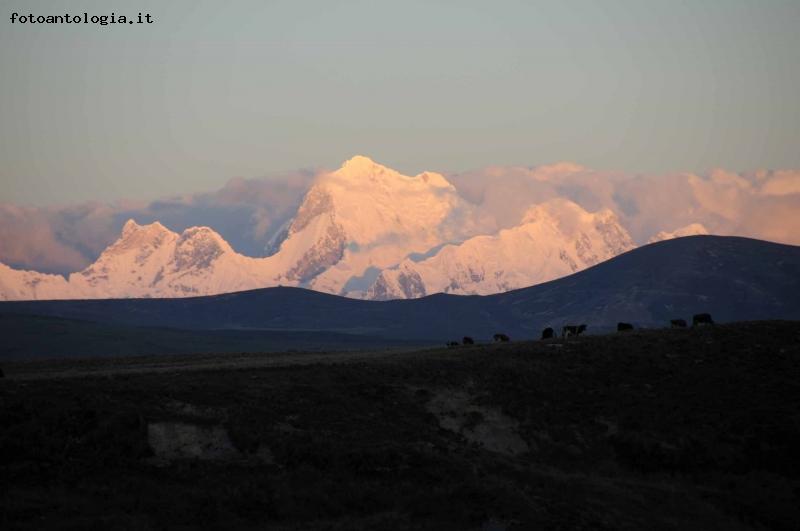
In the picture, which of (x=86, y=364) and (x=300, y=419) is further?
(x=86, y=364)

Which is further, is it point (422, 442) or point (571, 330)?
point (571, 330)

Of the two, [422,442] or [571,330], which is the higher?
[571,330]

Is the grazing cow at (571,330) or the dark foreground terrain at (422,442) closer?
the dark foreground terrain at (422,442)

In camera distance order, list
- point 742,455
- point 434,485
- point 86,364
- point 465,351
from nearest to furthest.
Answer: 1. point 434,485
2. point 742,455
3. point 465,351
4. point 86,364

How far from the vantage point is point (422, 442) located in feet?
198

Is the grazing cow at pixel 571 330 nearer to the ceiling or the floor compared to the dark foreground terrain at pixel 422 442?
nearer to the ceiling

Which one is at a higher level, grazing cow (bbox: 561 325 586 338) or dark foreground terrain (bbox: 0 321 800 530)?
grazing cow (bbox: 561 325 586 338)

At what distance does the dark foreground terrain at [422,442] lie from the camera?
52.1m

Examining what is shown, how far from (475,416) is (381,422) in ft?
19.0

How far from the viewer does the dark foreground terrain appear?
5212cm

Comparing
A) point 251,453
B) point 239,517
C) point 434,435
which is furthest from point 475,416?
point 239,517

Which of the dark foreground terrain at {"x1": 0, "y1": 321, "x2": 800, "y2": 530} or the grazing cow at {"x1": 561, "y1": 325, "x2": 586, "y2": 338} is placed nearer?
the dark foreground terrain at {"x1": 0, "y1": 321, "x2": 800, "y2": 530}

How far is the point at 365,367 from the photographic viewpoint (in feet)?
232

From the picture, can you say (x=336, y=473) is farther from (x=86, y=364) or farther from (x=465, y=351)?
(x=86, y=364)
